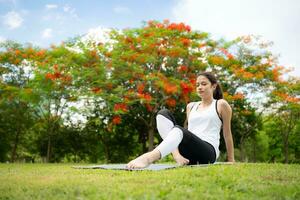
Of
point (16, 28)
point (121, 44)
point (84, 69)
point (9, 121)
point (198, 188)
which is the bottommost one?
point (198, 188)

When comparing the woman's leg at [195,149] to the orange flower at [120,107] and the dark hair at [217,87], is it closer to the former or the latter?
the dark hair at [217,87]

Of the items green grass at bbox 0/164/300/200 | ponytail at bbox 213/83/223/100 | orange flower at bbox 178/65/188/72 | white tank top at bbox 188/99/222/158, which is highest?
orange flower at bbox 178/65/188/72

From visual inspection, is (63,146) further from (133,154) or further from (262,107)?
(262,107)

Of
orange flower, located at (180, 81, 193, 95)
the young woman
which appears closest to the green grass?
the young woman

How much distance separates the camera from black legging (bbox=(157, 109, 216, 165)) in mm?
3992

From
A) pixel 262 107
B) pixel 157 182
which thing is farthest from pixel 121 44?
pixel 157 182

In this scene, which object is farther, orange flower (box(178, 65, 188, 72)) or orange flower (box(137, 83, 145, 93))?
orange flower (box(178, 65, 188, 72))

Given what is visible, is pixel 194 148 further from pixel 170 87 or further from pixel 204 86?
pixel 170 87

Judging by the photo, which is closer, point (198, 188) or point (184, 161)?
point (198, 188)

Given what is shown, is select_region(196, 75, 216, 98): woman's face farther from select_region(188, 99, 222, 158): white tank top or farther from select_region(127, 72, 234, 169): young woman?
select_region(188, 99, 222, 158): white tank top

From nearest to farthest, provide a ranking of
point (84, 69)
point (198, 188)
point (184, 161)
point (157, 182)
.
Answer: point (198, 188)
point (157, 182)
point (184, 161)
point (84, 69)

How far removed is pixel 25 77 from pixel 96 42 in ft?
15.1

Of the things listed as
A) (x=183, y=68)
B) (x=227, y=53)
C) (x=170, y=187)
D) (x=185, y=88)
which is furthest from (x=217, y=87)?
(x=227, y=53)

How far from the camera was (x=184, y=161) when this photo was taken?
4.38 meters
